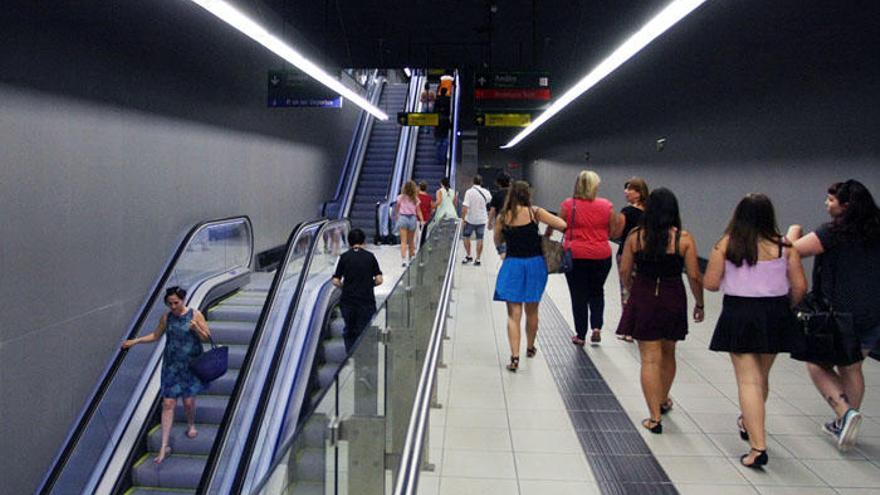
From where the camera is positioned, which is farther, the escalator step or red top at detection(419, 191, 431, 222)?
red top at detection(419, 191, 431, 222)

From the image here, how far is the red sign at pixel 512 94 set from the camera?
932 centimetres

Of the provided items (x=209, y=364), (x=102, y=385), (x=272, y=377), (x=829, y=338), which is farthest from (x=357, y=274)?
(x=829, y=338)

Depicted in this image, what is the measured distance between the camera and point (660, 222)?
130 inches

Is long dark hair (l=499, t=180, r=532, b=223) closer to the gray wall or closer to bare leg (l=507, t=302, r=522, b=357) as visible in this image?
bare leg (l=507, t=302, r=522, b=357)

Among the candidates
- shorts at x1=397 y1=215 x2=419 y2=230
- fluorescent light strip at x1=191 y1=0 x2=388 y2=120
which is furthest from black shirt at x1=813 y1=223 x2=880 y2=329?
shorts at x1=397 y1=215 x2=419 y2=230

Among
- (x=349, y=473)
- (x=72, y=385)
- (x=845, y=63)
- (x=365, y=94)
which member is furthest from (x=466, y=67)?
(x=349, y=473)

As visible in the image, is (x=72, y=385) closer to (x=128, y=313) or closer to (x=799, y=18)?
(x=128, y=313)

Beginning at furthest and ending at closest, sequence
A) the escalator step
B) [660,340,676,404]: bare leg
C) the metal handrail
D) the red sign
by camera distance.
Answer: the red sign
the escalator step
[660,340,676,404]: bare leg
the metal handrail

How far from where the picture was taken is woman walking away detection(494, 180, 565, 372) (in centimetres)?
439

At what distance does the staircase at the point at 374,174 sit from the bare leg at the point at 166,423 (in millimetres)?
7465

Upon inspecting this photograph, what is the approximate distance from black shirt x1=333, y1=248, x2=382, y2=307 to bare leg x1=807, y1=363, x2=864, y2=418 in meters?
3.50

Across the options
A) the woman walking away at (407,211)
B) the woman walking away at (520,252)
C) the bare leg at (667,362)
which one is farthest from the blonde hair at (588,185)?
the woman walking away at (407,211)

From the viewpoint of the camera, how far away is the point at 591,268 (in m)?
4.86

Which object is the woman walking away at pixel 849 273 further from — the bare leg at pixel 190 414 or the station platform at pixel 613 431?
the bare leg at pixel 190 414
